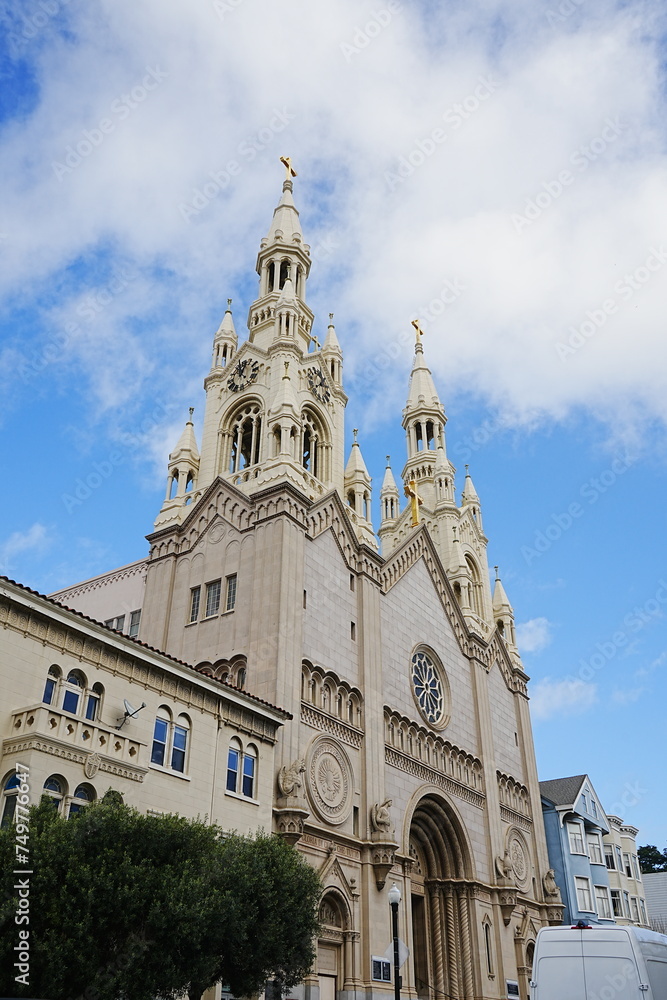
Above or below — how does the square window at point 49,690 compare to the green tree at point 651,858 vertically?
below

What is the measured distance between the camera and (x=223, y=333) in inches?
2112

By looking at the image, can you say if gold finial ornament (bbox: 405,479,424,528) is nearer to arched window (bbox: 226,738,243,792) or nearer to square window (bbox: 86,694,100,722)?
arched window (bbox: 226,738,243,792)

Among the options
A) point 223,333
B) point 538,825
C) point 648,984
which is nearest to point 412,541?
point 223,333

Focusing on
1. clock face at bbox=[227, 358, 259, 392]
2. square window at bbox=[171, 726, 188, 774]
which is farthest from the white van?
clock face at bbox=[227, 358, 259, 392]

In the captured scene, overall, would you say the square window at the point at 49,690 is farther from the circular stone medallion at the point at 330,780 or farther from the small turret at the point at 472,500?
the small turret at the point at 472,500

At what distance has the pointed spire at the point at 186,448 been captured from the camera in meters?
47.2

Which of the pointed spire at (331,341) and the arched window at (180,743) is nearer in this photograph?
the arched window at (180,743)

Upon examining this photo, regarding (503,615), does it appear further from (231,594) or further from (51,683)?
(51,683)

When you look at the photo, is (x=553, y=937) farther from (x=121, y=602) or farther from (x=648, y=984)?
(x=121, y=602)

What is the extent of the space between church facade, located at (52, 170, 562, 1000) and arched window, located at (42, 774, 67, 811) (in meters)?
7.13

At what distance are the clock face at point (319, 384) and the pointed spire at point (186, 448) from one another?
7.39 m

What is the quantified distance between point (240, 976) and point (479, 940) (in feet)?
86.3

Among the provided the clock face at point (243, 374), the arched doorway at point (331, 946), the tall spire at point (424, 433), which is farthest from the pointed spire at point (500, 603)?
the arched doorway at point (331, 946)

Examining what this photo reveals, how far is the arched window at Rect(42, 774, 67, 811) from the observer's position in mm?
22312
